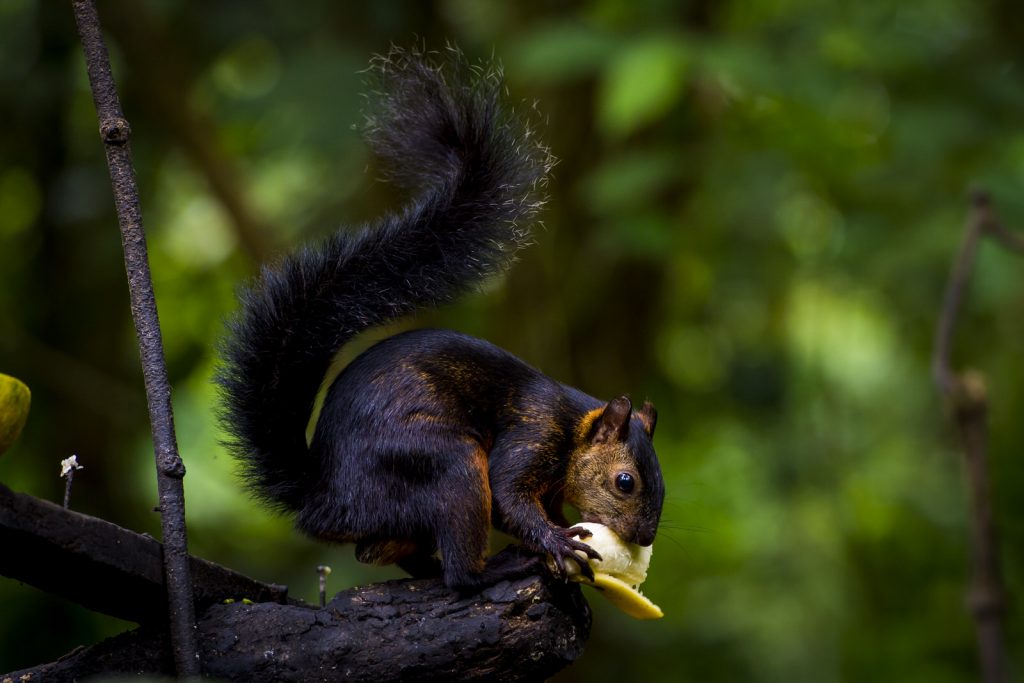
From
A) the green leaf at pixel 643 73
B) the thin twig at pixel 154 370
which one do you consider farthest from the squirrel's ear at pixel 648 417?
the green leaf at pixel 643 73

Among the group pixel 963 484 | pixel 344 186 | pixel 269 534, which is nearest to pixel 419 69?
pixel 344 186

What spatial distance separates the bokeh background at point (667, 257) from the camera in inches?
103

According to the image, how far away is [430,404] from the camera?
122 centimetres

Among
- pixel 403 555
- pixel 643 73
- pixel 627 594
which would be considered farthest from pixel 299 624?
pixel 643 73

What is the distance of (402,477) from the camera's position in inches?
47.9

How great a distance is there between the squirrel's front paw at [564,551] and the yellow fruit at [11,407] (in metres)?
0.53

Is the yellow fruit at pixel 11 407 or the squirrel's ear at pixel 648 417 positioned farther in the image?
the squirrel's ear at pixel 648 417

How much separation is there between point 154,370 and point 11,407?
14 cm

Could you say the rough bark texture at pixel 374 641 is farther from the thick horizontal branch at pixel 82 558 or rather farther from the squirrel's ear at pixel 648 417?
the squirrel's ear at pixel 648 417

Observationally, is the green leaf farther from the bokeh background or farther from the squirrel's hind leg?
the squirrel's hind leg

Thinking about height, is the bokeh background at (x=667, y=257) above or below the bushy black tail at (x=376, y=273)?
above

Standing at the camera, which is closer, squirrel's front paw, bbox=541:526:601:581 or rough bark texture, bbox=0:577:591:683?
rough bark texture, bbox=0:577:591:683

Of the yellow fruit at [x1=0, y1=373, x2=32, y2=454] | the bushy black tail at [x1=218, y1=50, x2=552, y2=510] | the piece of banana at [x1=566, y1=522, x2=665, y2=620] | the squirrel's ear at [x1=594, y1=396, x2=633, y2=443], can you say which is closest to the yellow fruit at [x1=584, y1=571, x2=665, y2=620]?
the piece of banana at [x1=566, y1=522, x2=665, y2=620]

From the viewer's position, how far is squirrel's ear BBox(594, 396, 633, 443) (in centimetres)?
128
